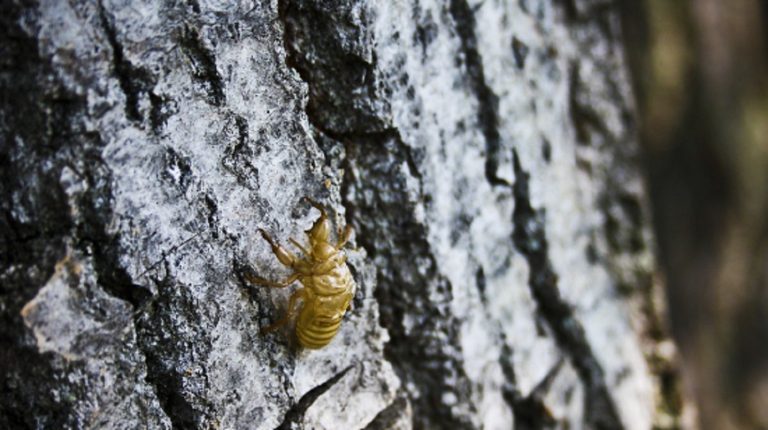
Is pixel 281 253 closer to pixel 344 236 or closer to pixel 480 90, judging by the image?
pixel 344 236

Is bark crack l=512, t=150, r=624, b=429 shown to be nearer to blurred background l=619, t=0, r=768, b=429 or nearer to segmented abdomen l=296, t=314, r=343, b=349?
segmented abdomen l=296, t=314, r=343, b=349

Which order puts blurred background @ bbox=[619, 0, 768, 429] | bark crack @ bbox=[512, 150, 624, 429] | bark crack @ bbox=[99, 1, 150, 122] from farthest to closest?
1. blurred background @ bbox=[619, 0, 768, 429]
2. bark crack @ bbox=[512, 150, 624, 429]
3. bark crack @ bbox=[99, 1, 150, 122]

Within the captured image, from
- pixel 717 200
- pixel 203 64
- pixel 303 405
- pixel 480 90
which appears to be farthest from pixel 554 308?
pixel 717 200

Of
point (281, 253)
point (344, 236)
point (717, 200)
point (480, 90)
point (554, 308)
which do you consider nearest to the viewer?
point (281, 253)

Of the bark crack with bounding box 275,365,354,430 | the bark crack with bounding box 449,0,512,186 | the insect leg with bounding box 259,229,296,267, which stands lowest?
the bark crack with bounding box 275,365,354,430

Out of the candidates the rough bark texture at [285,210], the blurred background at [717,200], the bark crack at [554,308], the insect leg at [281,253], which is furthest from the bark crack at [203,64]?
the blurred background at [717,200]

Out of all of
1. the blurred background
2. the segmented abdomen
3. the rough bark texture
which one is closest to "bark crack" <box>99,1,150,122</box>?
the rough bark texture
